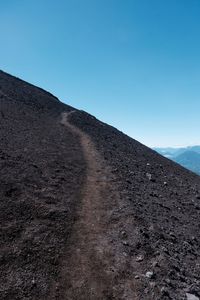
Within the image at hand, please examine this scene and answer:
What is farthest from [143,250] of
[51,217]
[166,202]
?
[166,202]

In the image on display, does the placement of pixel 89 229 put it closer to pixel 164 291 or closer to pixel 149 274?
pixel 149 274

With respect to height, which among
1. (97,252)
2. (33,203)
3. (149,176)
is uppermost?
(149,176)

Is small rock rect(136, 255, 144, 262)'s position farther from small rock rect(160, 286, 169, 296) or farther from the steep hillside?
small rock rect(160, 286, 169, 296)

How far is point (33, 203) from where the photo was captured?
→ 19.3m

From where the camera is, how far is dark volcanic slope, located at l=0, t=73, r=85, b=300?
13.7 metres

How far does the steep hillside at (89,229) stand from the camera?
13.5 m

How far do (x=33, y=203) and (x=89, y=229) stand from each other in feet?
12.9

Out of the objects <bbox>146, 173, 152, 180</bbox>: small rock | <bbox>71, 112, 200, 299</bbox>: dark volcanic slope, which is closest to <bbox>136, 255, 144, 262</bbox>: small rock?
<bbox>71, 112, 200, 299</bbox>: dark volcanic slope

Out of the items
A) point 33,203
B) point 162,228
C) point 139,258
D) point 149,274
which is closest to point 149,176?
point 162,228

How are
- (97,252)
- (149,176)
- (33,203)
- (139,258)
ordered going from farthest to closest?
(149,176) < (33,203) < (97,252) < (139,258)

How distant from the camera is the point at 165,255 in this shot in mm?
16125

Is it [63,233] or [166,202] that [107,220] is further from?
[166,202]

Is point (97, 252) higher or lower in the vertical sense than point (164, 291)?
lower


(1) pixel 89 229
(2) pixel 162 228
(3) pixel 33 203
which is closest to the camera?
(1) pixel 89 229
